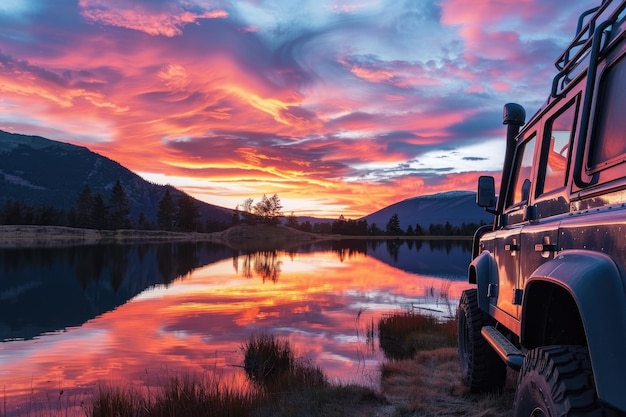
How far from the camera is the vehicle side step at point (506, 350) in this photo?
3.81 metres

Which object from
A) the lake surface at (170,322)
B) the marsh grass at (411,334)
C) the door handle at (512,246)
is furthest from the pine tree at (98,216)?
the door handle at (512,246)

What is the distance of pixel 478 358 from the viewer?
614cm

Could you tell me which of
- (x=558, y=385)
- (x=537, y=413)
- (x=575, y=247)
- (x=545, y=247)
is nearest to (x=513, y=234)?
(x=545, y=247)

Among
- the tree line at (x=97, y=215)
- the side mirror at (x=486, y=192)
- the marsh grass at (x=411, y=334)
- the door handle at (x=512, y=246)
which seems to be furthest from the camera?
the tree line at (x=97, y=215)

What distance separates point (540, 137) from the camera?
14.8 ft

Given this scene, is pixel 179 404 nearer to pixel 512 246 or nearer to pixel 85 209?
pixel 512 246

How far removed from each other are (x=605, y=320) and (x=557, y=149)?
7.37 feet

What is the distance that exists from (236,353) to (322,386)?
3964 millimetres

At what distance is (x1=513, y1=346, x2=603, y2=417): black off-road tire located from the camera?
2.34 meters

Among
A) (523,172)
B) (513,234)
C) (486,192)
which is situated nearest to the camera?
(513,234)

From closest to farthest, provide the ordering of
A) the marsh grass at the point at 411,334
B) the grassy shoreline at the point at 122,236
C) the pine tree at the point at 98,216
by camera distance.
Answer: the marsh grass at the point at 411,334
the grassy shoreline at the point at 122,236
the pine tree at the point at 98,216

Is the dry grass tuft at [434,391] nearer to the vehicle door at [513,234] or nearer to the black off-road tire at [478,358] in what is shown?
the black off-road tire at [478,358]

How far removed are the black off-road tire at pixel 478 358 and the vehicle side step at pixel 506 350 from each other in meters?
0.87

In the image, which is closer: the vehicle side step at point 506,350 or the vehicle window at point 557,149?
the vehicle window at point 557,149
